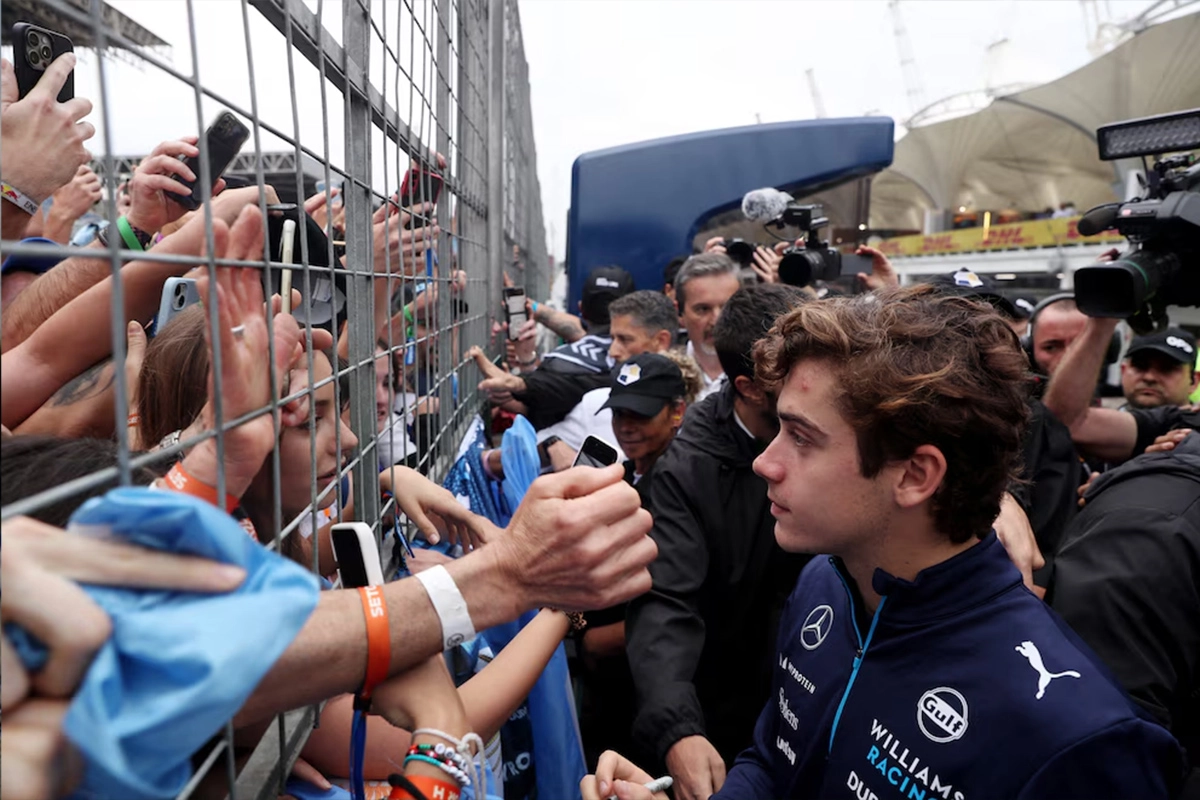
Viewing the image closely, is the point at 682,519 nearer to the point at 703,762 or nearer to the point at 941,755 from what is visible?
the point at 703,762

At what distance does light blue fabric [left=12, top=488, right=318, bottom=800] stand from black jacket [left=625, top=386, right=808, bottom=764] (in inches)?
63.9

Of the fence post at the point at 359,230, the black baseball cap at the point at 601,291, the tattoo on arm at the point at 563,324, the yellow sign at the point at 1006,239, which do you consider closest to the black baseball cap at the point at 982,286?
the fence post at the point at 359,230

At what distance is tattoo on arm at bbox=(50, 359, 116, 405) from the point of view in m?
1.02

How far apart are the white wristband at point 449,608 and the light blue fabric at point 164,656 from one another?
0.39 meters

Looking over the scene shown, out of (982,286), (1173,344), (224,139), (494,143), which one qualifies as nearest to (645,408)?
(982,286)

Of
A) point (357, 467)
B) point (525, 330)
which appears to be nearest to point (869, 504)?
point (357, 467)

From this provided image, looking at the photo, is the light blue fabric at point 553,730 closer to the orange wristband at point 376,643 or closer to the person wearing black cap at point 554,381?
the orange wristband at point 376,643

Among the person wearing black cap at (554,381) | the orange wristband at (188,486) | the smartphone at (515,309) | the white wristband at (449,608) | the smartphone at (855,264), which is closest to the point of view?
the orange wristband at (188,486)

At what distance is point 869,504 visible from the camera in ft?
4.63

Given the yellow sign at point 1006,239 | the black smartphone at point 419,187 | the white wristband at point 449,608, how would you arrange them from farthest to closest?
the yellow sign at point 1006,239 → the black smartphone at point 419,187 → the white wristband at point 449,608

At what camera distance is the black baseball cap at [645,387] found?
8.60 feet

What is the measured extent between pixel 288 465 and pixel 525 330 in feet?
12.1

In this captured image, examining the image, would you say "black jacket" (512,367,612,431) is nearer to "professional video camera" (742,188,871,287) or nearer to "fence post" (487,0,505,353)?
"fence post" (487,0,505,353)

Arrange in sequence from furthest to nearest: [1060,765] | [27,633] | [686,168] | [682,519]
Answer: [686,168]
[682,519]
[1060,765]
[27,633]
